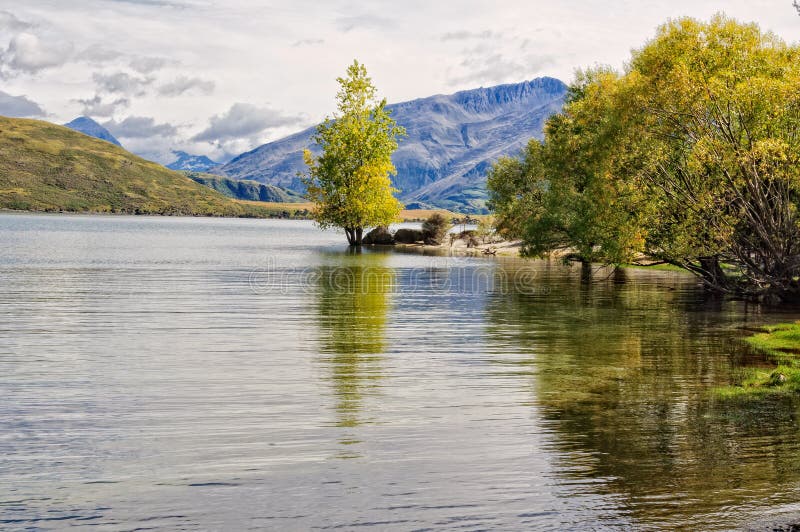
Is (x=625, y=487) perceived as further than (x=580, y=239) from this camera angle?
No

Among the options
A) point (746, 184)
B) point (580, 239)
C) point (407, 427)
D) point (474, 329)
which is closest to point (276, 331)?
point (474, 329)

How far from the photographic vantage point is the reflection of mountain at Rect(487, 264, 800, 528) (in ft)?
38.5

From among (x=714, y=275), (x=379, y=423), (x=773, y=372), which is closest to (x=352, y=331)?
(x=379, y=423)

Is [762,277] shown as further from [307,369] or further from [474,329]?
[307,369]

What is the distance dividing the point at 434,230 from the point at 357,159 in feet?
66.3

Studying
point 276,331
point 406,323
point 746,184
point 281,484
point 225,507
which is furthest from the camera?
point 746,184

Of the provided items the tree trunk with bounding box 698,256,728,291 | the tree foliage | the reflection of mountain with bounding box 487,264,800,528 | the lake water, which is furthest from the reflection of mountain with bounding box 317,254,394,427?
the tree trunk with bounding box 698,256,728,291

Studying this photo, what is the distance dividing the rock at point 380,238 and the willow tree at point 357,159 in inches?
434

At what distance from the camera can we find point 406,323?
3173cm

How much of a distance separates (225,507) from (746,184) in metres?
33.1

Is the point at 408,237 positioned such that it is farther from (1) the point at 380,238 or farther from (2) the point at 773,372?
(2) the point at 773,372

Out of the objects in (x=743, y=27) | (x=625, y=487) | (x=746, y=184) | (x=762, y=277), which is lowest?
(x=625, y=487)

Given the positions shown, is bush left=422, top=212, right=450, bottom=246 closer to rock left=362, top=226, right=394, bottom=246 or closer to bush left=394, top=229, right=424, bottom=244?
bush left=394, top=229, right=424, bottom=244

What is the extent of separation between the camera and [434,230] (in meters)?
121
